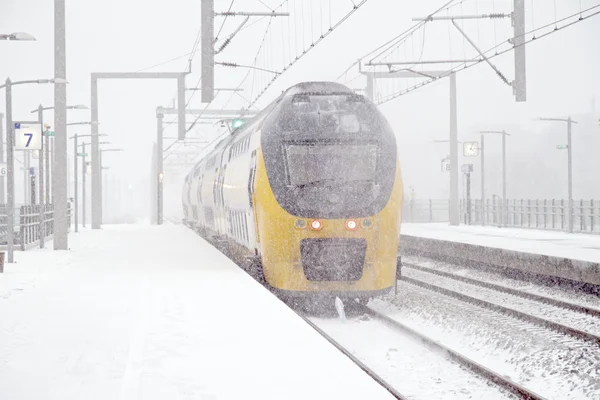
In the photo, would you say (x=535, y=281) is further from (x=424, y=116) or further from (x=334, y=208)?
(x=424, y=116)

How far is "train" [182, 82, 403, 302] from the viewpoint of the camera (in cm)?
1216

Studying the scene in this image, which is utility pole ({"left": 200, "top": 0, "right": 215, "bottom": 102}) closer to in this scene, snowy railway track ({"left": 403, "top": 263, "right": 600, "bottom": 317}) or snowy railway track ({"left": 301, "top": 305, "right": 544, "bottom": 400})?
snowy railway track ({"left": 403, "top": 263, "right": 600, "bottom": 317})

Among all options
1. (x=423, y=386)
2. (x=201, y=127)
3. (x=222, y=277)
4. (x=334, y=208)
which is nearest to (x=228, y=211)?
(x=222, y=277)

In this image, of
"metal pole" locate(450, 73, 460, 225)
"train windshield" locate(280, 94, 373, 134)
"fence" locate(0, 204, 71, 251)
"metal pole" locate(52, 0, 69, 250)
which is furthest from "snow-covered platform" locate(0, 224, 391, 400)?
"metal pole" locate(450, 73, 460, 225)

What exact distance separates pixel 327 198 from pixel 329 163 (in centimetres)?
59

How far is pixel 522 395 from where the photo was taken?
7586mm

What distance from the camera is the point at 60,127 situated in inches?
824

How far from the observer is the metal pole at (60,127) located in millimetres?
20531

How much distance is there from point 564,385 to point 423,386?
4.87ft

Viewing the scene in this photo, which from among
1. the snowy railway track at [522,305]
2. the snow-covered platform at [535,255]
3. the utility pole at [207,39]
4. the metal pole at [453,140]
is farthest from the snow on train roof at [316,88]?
the metal pole at [453,140]

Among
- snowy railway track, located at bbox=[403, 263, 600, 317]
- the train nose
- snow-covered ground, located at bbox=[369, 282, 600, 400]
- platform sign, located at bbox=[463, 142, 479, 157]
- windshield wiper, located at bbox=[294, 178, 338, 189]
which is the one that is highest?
platform sign, located at bbox=[463, 142, 479, 157]

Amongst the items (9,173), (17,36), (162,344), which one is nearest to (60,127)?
(9,173)

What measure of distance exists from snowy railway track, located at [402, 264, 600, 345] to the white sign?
10.4 metres

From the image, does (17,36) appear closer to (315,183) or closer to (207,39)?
(207,39)
